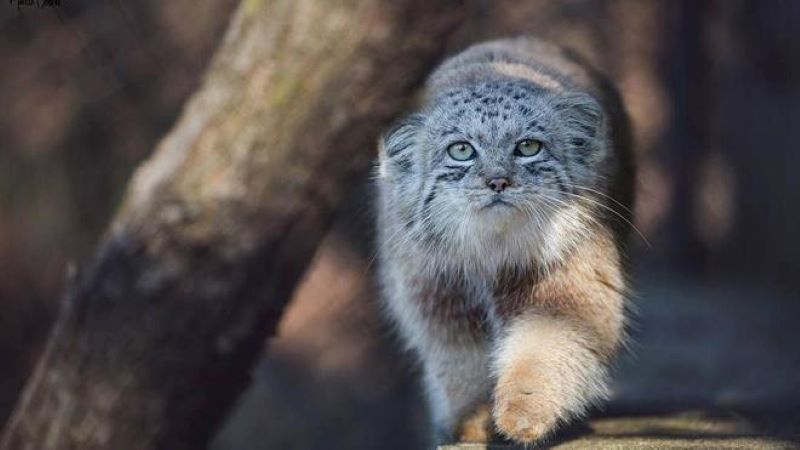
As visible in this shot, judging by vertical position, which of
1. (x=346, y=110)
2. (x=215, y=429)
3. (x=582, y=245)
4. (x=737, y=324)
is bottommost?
(x=737, y=324)

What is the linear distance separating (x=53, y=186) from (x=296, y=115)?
5.57ft

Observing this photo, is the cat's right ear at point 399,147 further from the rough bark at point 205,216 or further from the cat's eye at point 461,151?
the rough bark at point 205,216

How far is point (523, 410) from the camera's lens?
10.2 ft

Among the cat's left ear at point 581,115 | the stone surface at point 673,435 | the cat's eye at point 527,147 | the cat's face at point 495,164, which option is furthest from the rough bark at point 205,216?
the stone surface at point 673,435

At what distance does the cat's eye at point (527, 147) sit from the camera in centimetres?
328

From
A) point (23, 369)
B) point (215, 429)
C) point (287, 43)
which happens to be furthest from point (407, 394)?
point (287, 43)

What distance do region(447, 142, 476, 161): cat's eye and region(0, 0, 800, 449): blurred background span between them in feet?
5.44

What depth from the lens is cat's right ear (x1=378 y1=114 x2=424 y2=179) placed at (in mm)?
3561

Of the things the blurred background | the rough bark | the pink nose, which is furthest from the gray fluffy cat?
the blurred background

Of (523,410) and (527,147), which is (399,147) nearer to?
(527,147)

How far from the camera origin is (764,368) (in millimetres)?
5324

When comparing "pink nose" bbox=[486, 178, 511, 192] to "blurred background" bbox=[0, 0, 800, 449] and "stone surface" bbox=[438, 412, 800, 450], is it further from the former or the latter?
"blurred background" bbox=[0, 0, 800, 449]

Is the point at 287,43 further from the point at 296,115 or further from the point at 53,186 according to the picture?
the point at 53,186

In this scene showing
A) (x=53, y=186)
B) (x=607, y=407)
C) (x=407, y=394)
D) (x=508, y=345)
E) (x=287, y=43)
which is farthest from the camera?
(x=407, y=394)
